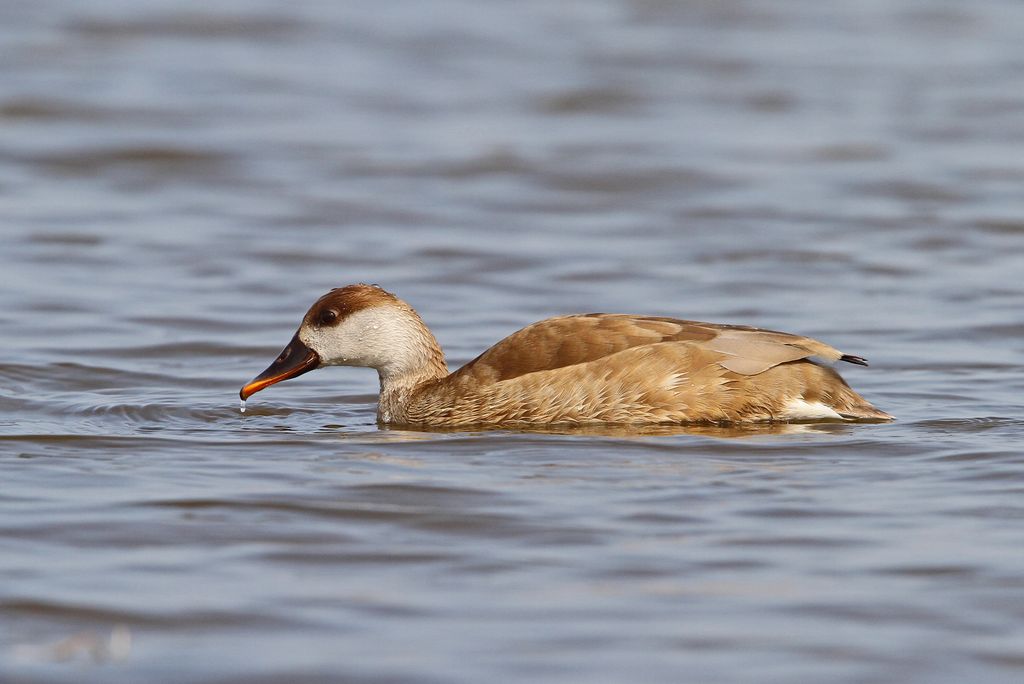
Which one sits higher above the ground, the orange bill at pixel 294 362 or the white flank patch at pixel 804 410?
the orange bill at pixel 294 362

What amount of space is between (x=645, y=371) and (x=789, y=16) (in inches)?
720

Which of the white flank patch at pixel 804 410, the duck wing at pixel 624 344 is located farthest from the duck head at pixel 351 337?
the white flank patch at pixel 804 410

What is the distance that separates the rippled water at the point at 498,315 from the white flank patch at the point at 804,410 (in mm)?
115

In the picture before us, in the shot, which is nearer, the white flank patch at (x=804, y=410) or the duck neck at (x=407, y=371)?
the white flank patch at (x=804, y=410)

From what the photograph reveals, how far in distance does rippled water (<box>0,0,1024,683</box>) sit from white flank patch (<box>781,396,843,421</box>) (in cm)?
11

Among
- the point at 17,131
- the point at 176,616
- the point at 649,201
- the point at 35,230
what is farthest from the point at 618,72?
the point at 176,616

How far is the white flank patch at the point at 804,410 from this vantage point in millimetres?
9055

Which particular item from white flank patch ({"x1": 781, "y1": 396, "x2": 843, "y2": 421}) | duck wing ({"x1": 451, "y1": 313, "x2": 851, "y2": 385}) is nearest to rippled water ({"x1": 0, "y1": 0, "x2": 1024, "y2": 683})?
white flank patch ({"x1": 781, "y1": 396, "x2": 843, "y2": 421})

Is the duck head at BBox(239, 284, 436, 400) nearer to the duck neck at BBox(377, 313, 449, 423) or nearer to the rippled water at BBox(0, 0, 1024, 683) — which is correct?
the duck neck at BBox(377, 313, 449, 423)

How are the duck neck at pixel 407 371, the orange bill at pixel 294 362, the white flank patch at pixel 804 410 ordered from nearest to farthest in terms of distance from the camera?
the white flank patch at pixel 804 410 < the orange bill at pixel 294 362 < the duck neck at pixel 407 371

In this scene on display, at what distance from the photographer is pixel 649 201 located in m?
16.9

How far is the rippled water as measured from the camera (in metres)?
5.93

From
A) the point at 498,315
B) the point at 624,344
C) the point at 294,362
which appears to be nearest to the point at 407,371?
the point at 294,362

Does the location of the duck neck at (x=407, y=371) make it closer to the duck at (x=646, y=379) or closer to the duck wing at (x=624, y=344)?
the duck at (x=646, y=379)
